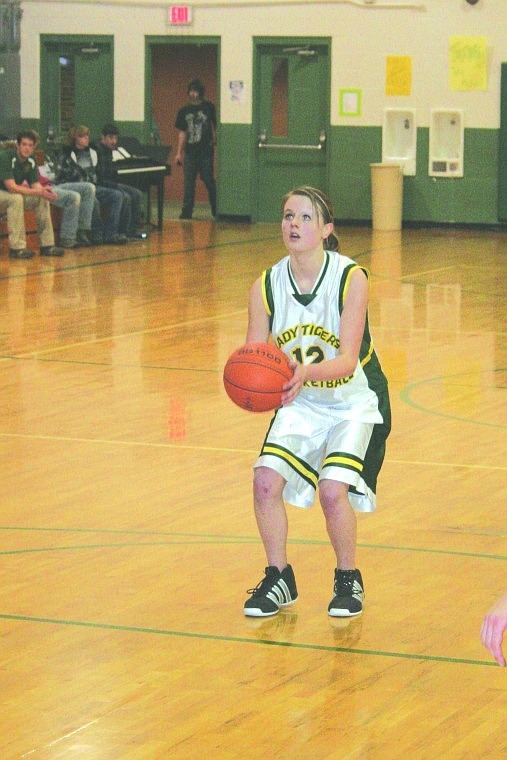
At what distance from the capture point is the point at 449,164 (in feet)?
62.0

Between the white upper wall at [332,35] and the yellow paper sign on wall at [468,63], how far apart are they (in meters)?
0.07

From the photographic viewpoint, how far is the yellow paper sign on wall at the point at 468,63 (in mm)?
18266

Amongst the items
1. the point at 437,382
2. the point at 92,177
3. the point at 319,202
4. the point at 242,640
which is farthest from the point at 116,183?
the point at 242,640

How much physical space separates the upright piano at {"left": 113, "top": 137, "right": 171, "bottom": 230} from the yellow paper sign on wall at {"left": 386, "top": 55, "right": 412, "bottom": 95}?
2981mm

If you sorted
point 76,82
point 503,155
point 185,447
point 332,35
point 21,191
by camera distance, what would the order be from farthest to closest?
point 76,82 < point 332,35 < point 503,155 < point 21,191 < point 185,447

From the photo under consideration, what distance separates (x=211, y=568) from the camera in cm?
503

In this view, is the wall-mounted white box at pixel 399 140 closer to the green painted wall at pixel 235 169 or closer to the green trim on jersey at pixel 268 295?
the green painted wall at pixel 235 169

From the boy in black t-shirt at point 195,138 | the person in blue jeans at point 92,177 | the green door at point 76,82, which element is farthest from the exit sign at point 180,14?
the person in blue jeans at point 92,177

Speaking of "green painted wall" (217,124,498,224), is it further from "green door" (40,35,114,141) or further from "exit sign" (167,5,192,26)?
"green door" (40,35,114,141)

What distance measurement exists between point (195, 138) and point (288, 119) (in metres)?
1.27

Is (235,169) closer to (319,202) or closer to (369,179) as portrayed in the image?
(369,179)

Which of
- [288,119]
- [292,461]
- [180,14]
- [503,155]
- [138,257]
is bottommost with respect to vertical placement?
[138,257]

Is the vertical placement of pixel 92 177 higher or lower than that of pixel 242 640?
higher

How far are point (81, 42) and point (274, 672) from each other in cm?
1695
